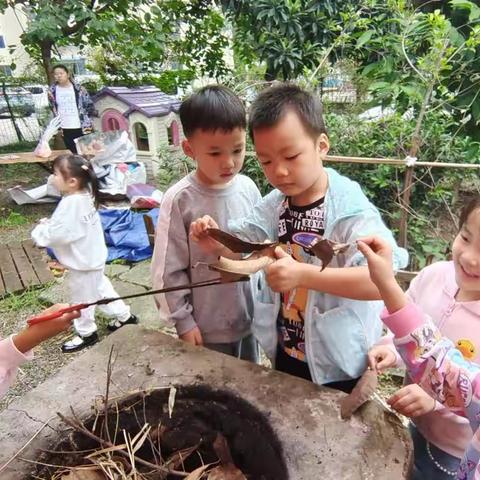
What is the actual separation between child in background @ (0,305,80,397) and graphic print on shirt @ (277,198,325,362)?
2.10 ft

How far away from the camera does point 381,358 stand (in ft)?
4.14

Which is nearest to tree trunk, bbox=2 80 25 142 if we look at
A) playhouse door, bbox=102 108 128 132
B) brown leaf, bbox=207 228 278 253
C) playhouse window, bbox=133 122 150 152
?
playhouse door, bbox=102 108 128 132

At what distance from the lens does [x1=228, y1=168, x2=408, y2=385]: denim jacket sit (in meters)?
1.20

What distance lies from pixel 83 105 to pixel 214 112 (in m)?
5.89

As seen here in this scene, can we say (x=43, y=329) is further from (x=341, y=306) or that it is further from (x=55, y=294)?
(x=55, y=294)

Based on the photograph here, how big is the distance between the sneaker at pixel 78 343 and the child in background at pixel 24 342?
6.47 ft

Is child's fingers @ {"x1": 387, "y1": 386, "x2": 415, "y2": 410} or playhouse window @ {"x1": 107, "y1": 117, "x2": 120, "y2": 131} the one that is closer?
child's fingers @ {"x1": 387, "y1": 386, "x2": 415, "y2": 410}

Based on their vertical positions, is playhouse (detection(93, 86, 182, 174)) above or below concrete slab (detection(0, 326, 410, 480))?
above

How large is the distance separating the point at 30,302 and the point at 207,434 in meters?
2.93

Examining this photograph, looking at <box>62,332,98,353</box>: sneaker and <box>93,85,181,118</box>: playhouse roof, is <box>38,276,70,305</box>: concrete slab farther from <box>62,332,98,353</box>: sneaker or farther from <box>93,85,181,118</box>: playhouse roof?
<box>93,85,181,118</box>: playhouse roof

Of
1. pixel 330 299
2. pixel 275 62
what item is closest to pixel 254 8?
pixel 275 62

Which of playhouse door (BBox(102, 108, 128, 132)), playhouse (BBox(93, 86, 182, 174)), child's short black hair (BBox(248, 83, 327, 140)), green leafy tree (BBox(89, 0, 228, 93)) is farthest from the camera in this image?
green leafy tree (BBox(89, 0, 228, 93))

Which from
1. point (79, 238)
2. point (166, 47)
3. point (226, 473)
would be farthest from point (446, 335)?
point (166, 47)

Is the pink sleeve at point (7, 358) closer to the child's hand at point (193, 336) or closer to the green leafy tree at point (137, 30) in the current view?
the child's hand at point (193, 336)
